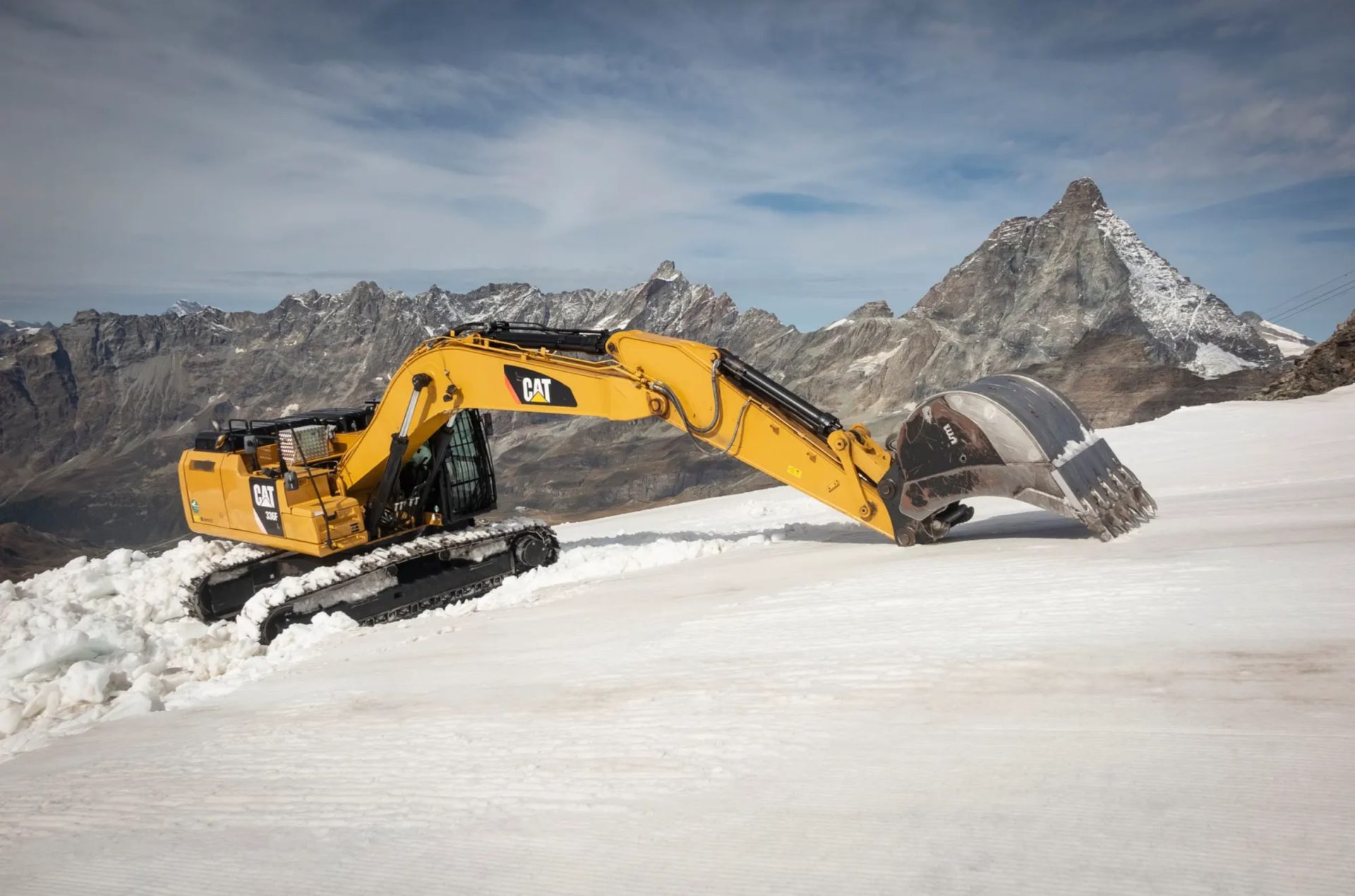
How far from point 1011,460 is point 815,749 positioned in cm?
323

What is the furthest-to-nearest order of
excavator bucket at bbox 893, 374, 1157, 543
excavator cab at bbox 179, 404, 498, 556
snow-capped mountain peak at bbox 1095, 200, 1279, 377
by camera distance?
1. snow-capped mountain peak at bbox 1095, 200, 1279, 377
2. excavator cab at bbox 179, 404, 498, 556
3. excavator bucket at bbox 893, 374, 1157, 543

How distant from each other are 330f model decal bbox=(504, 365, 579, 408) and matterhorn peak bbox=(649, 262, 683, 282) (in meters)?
143

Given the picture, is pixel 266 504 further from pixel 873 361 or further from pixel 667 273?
pixel 667 273

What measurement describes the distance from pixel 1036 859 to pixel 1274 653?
182 centimetres

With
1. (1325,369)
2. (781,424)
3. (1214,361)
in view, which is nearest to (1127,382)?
(1325,369)

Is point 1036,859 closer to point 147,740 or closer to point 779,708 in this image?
point 779,708

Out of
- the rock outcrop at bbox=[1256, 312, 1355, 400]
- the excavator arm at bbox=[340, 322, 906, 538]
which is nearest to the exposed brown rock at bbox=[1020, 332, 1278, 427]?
the rock outcrop at bbox=[1256, 312, 1355, 400]

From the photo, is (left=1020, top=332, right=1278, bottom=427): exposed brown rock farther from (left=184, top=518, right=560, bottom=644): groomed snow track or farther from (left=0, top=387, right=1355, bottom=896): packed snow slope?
(left=0, top=387, right=1355, bottom=896): packed snow slope

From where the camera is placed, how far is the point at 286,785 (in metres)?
3.57

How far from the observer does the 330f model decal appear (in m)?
7.41

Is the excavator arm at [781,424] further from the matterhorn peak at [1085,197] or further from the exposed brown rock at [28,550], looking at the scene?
the matterhorn peak at [1085,197]

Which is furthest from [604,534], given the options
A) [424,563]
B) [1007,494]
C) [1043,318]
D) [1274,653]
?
[1043,318]

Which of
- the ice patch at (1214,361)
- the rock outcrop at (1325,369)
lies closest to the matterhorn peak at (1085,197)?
the ice patch at (1214,361)

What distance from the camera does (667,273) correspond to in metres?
148
